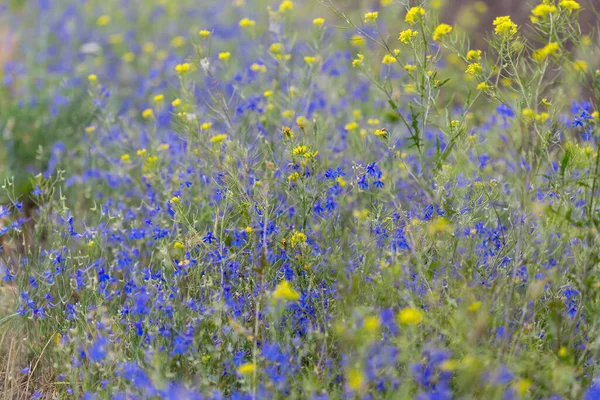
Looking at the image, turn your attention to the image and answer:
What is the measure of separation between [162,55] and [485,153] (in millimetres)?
3486

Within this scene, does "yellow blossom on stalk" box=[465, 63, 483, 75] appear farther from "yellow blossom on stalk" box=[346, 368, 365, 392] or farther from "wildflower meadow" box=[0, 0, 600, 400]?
"yellow blossom on stalk" box=[346, 368, 365, 392]

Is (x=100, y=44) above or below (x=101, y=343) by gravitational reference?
below

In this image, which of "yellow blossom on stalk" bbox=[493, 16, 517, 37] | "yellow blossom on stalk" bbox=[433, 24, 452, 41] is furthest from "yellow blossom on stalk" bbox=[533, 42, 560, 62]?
"yellow blossom on stalk" bbox=[433, 24, 452, 41]

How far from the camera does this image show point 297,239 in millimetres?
2682

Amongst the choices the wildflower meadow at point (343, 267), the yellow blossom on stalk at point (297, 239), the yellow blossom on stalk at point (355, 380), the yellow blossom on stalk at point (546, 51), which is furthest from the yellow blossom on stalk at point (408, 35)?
the yellow blossom on stalk at point (355, 380)

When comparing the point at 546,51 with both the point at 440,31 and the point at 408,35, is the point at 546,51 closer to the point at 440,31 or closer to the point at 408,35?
the point at 440,31

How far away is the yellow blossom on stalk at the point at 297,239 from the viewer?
105 inches

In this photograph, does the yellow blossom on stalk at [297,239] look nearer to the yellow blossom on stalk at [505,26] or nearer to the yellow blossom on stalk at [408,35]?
the yellow blossom on stalk at [408,35]

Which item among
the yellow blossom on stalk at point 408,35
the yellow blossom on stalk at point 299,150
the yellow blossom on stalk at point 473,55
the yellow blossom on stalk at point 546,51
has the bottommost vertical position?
the yellow blossom on stalk at point 299,150

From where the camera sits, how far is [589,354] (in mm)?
2576

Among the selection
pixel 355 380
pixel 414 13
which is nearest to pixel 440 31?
pixel 414 13

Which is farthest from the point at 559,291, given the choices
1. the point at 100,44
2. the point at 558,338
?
the point at 100,44

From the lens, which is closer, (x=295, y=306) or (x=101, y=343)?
(x=101, y=343)

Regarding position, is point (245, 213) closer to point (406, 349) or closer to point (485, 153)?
point (406, 349)
